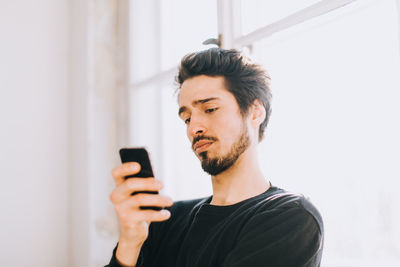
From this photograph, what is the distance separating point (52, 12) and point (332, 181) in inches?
75.0

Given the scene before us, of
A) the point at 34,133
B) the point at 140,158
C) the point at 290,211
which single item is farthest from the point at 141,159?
the point at 34,133

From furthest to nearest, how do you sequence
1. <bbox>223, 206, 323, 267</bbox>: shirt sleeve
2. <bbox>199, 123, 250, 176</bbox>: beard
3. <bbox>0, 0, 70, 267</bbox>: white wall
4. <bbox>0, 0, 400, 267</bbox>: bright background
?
<bbox>0, 0, 70, 267</bbox>: white wall < <bbox>0, 0, 400, 267</bbox>: bright background < <bbox>199, 123, 250, 176</bbox>: beard < <bbox>223, 206, 323, 267</bbox>: shirt sleeve

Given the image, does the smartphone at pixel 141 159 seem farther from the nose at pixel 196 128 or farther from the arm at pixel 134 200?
the nose at pixel 196 128

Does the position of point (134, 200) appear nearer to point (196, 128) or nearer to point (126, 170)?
point (126, 170)

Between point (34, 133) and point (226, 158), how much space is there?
1478 mm

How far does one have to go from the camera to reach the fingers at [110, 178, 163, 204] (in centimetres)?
79

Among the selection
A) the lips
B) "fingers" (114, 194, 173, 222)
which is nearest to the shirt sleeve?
"fingers" (114, 194, 173, 222)

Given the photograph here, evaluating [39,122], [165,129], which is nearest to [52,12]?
[39,122]

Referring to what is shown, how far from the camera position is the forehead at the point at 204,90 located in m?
1.05

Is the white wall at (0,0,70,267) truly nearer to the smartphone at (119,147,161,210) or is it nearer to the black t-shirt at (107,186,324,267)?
the black t-shirt at (107,186,324,267)

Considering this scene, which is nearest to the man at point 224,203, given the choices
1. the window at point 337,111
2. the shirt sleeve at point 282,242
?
the shirt sleeve at point 282,242

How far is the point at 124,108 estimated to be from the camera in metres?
2.14

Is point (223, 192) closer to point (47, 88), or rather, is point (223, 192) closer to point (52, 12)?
point (47, 88)

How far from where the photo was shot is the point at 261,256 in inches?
30.1
